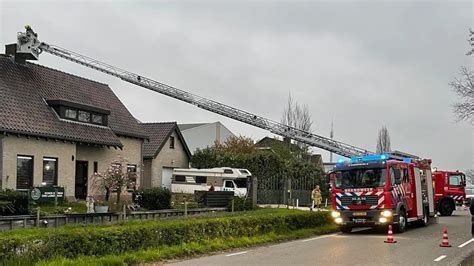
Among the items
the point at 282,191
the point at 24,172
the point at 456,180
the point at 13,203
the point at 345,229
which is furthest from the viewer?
the point at 282,191

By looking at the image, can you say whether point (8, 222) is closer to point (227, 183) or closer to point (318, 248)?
point (318, 248)

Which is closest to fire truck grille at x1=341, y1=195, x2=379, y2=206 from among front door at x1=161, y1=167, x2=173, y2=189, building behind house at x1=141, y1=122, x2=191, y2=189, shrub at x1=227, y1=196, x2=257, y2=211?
shrub at x1=227, y1=196, x2=257, y2=211

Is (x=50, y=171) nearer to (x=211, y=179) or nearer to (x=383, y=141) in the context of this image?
(x=211, y=179)

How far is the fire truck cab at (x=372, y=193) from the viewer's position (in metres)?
20.0

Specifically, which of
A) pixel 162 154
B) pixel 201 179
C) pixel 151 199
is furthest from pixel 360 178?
pixel 162 154

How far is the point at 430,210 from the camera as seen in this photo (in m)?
25.2

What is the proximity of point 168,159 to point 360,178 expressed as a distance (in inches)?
1003

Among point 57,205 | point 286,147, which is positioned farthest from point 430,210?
point 286,147

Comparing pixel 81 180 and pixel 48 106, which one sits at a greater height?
pixel 48 106

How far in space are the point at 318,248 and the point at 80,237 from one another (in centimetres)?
707

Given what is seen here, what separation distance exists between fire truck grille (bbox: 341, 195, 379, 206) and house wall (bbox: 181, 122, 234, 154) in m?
54.2

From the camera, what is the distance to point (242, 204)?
2920cm

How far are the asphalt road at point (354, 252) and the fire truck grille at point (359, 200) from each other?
1.23 meters

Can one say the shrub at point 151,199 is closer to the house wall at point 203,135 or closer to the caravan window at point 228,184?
the caravan window at point 228,184
